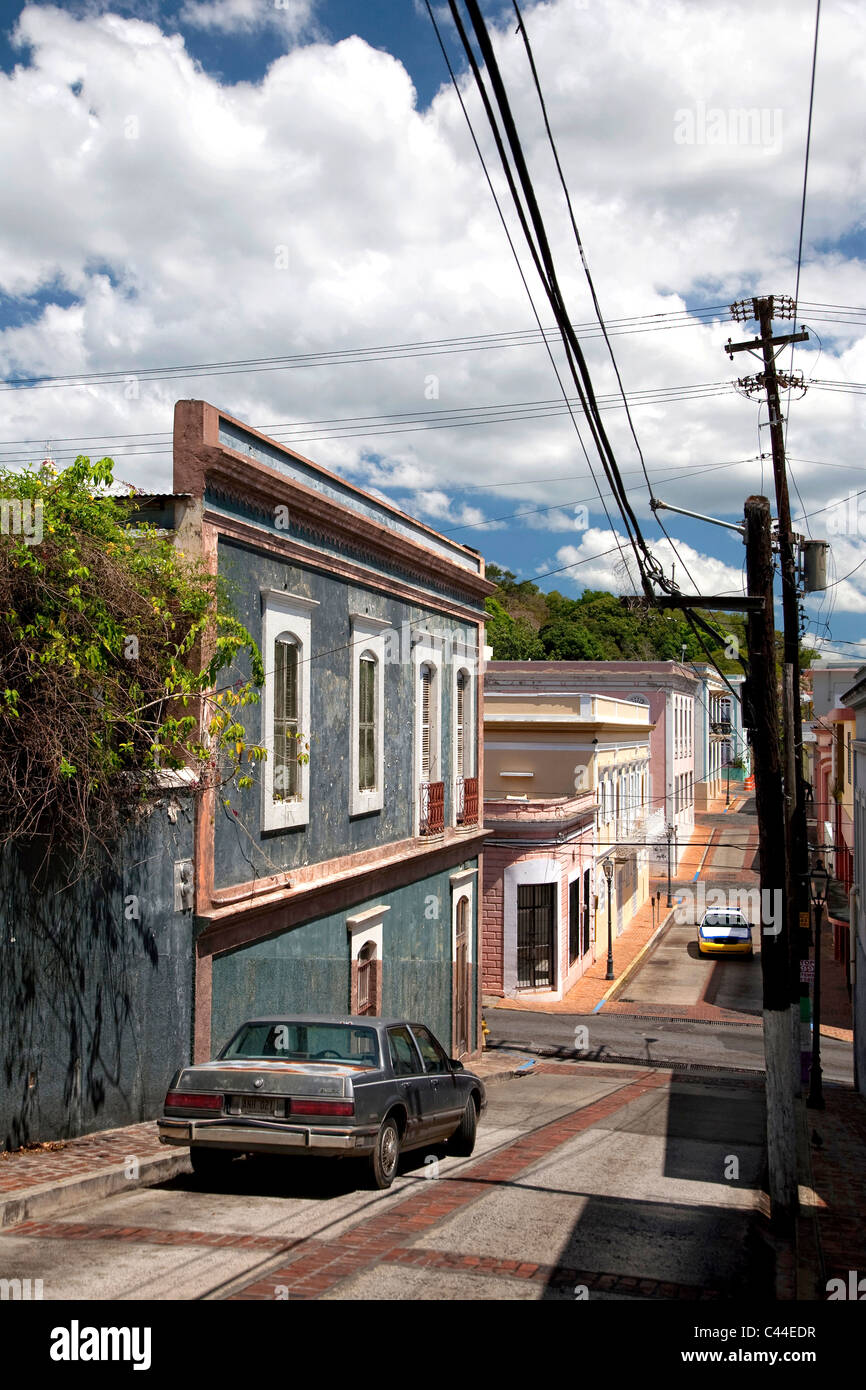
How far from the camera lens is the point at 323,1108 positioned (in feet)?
26.8

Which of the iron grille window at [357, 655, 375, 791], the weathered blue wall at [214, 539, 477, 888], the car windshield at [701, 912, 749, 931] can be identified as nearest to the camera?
the weathered blue wall at [214, 539, 477, 888]

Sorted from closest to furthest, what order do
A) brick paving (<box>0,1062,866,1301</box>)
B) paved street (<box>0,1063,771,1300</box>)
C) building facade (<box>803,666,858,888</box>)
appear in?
paved street (<box>0,1063,771,1300</box>), brick paving (<box>0,1062,866,1301</box>), building facade (<box>803,666,858,888</box>)

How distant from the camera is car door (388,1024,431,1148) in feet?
30.3

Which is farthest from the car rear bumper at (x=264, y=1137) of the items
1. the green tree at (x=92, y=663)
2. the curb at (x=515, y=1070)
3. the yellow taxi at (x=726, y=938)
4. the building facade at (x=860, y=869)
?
the yellow taxi at (x=726, y=938)

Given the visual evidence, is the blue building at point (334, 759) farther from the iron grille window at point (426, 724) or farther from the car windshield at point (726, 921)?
the car windshield at point (726, 921)

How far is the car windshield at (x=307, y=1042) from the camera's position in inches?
355

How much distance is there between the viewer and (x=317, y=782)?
14.7 metres

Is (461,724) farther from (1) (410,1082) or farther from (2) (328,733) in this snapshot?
(1) (410,1082)

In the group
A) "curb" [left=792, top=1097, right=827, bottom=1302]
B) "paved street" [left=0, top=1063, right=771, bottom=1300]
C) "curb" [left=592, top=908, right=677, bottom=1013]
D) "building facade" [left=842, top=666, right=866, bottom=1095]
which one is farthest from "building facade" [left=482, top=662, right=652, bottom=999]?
"paved street" [left=0, top=1063, right=771, bottom=1300]

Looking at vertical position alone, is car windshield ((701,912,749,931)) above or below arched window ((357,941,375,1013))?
below

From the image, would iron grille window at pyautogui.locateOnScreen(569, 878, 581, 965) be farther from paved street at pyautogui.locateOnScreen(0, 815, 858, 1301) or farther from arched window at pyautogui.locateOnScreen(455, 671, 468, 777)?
paved street at pyautogui.locateOnScreen(0, 815, 858, 1301)

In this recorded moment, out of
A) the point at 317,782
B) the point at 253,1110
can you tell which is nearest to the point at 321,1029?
the point at 253,1110

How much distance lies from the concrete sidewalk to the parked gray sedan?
497mm
